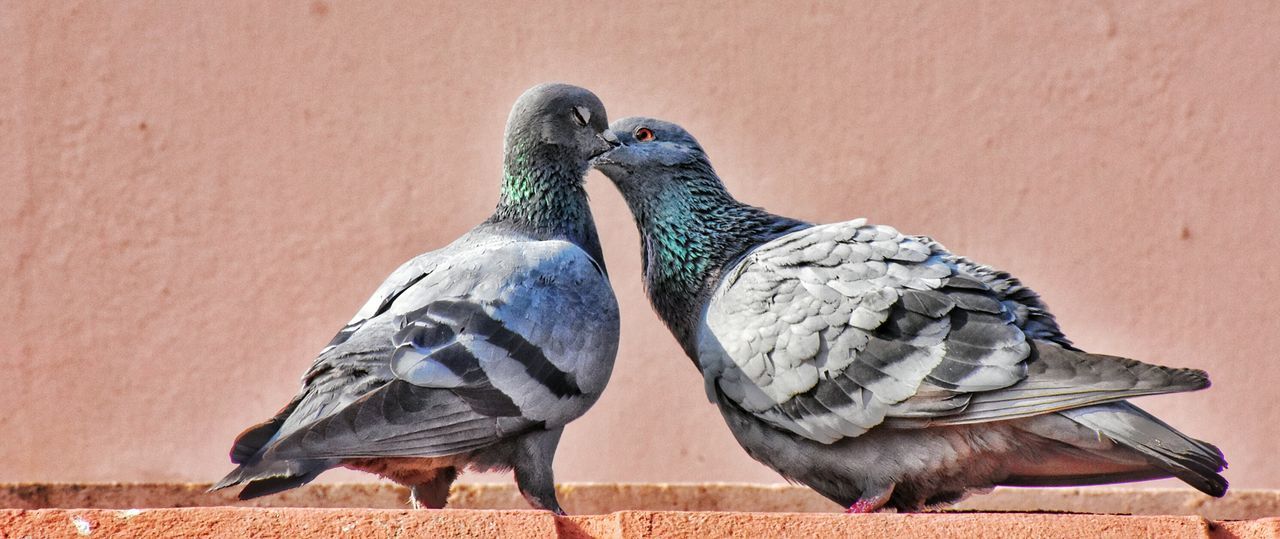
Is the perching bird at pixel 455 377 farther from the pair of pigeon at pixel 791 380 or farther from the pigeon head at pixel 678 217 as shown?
the pigeon head at pixel 678 217

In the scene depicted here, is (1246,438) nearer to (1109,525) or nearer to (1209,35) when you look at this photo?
(1209,35)

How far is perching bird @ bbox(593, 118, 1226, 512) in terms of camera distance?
133 inches

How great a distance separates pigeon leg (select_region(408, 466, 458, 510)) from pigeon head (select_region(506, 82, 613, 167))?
1000mm

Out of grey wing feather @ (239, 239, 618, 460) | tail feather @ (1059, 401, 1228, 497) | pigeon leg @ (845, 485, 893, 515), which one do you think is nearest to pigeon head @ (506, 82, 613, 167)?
grey wing feather @ (239, 239, 618, 460)

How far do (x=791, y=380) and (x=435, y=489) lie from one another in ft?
2.97

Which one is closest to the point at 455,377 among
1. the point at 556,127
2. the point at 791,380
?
the point at 791,380

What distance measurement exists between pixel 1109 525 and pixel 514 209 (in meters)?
2.08

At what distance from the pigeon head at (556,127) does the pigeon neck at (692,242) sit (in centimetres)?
25

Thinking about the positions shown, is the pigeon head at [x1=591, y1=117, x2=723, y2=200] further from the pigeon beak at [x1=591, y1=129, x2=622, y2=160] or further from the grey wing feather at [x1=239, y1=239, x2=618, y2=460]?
the grey wing feather at [x1=239, y1=239, x2=618, y2=460]

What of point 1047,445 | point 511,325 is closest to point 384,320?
point 511,325

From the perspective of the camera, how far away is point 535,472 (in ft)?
11.9

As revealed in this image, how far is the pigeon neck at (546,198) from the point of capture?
429 centimetres

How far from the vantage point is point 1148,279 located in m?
5.30

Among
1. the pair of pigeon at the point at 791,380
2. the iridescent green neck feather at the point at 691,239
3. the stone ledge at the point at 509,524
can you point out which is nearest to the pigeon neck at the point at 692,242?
the iridescent green neck feather at the point at 691,239
